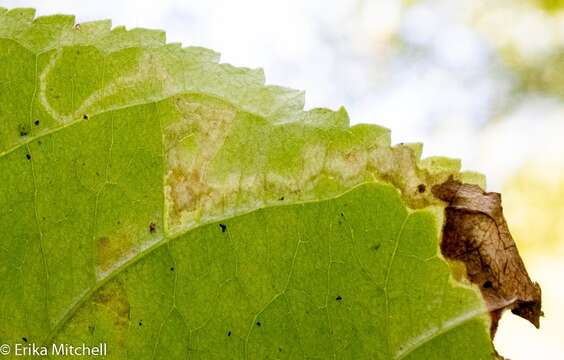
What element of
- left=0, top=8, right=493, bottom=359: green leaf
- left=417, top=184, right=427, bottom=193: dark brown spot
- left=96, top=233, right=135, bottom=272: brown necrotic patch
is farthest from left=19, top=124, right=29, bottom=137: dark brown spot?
left=417, top=184, right=427, bottom=193: dark brown spot

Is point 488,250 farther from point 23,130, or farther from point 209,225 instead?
point 23,130

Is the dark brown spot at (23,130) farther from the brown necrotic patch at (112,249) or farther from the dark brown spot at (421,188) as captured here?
the dark brown spot at (421,188)

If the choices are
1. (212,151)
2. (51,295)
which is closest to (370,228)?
(212,151)

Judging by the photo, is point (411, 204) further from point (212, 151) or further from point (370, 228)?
point (212, 151)

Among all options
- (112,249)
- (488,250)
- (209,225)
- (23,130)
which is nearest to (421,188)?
(488,250)

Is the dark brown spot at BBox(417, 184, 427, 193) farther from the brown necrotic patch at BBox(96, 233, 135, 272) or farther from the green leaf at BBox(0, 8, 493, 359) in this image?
the brown necrotic patch at BBox(96, 233, 135, 272)

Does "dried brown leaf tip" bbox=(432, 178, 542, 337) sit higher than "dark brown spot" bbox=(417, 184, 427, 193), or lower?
lower

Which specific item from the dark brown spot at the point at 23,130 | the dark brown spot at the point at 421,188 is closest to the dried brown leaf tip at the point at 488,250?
the dark brown spot at the point at 421,188
